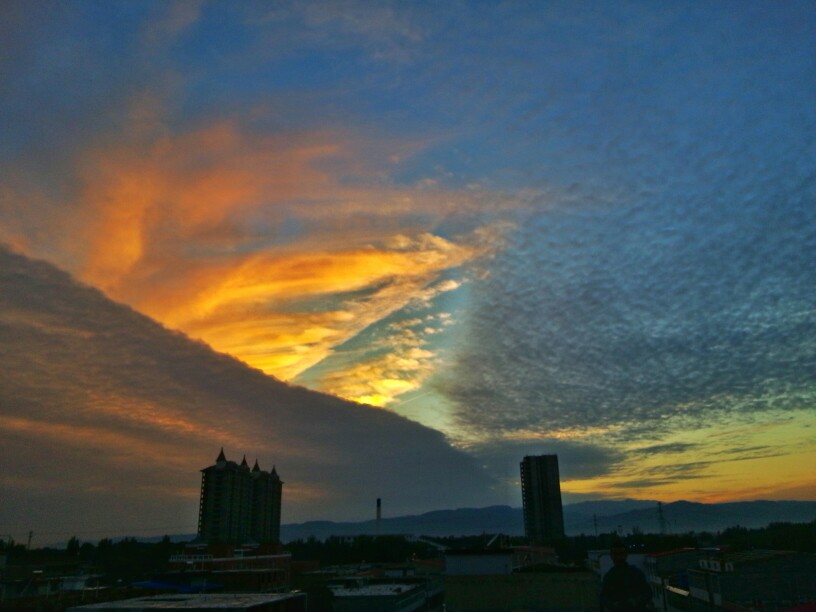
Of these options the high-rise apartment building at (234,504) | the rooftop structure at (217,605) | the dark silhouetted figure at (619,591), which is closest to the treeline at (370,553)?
the high-rise apartment building at (234,504)

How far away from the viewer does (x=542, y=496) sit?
19012cm

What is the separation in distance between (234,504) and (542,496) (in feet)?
313

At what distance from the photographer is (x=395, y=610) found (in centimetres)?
5409

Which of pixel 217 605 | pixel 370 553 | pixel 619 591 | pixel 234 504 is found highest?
pixel 234 504

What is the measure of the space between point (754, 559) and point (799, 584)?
316 centimetres

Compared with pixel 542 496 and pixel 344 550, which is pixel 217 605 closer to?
pixel 344 550

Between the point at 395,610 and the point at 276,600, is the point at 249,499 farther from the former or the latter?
the point at 276,600

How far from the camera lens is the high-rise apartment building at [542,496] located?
186875 millimetres

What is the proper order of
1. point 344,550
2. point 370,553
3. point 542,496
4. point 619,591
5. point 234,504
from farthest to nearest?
1. point 542,496
2. point 234,504
3. point 344,550
4. point 370,553
5. point 619,591

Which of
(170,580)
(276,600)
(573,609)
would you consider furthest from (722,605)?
(170,580)

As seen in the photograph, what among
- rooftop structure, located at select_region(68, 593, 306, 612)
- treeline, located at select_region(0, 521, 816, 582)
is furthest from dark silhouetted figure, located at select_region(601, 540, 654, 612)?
treeline, located at select_region(0, 521, 816, 582)

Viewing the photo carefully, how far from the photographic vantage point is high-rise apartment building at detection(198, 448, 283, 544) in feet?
464

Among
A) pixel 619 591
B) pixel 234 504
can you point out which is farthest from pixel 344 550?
pixel 619 591

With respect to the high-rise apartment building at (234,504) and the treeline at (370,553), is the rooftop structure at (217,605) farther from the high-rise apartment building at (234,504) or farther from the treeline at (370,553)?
the high-rise apartment building at (234,504)
